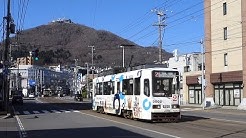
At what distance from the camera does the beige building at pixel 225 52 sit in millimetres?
56978

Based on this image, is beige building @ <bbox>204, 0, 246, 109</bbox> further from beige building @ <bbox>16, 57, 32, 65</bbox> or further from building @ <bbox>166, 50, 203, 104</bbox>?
Answer: beige building @ <bbox>16, 57, 32, 65</bbox>

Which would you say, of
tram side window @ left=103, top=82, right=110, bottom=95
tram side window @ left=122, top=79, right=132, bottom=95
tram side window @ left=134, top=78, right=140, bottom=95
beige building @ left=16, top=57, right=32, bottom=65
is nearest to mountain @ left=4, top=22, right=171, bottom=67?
beige building @ left=16, top=57, right=32, bottom=65

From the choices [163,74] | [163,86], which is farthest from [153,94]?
[163,74]

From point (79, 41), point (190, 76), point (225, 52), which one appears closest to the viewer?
point (225, 52)

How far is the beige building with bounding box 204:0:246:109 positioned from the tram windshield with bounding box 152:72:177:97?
2880 cm

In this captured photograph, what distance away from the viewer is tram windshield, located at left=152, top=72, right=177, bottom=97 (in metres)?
27.1

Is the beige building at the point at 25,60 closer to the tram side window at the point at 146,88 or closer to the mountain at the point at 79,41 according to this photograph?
the mountain at the point at 79,41

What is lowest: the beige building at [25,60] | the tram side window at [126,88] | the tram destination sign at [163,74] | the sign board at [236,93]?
the sign board at [236,93]

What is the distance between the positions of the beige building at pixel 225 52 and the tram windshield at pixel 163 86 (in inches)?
1134

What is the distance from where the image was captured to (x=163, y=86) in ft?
90.3

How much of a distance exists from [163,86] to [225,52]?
35.1 meters

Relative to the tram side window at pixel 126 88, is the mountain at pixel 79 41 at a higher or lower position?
higher

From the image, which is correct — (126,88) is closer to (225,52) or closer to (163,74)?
(163,74)

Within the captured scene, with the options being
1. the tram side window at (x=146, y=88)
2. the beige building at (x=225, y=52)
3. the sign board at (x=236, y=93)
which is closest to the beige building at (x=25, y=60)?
the beige building at (x=225, y=52)
